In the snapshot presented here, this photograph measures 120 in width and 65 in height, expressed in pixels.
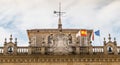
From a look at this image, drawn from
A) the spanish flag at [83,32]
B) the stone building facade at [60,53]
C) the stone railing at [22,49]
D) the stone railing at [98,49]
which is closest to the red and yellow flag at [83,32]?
the spanish flag at [83,32]

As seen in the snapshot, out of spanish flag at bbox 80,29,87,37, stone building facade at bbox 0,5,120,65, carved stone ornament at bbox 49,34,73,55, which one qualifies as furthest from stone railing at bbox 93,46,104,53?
carved stone ornament at bbox 49,34,73,55

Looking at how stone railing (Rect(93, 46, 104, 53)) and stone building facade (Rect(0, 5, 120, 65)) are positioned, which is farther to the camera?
stone railing (Rect(93, 46, 104, 53))

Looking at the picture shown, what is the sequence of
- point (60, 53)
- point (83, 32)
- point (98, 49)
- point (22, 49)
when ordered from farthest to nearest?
point (83, 32)
point (98, 49)
point (22, 49)
point (60, 53)

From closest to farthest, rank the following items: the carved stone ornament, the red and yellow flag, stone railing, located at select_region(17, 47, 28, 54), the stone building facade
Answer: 1. the stone building facade
2. the carved stone ornament
3. stone railing, located at select_region(17, 47, 28, 54)
4. the red and yellow flag

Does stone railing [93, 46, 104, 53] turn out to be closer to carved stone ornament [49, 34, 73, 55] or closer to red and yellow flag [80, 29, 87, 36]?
red and yellow flag [80, 29, 87, 36]

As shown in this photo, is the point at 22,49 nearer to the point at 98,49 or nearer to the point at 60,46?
the point at 60,46

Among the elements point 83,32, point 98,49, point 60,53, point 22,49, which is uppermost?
point 83,32

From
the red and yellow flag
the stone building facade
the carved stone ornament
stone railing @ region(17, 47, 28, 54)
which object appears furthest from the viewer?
the red and yellow flag

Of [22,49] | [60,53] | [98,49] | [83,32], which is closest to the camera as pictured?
[60,53]

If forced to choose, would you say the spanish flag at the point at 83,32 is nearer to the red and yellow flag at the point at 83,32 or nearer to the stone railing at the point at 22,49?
the red and yellow flag at the point at 83,32

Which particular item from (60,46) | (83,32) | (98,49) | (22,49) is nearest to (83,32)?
(83,32)

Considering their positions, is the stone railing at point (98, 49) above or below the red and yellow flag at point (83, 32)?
below

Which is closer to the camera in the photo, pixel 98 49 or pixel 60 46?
pixel 60 46

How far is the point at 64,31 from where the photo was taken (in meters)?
43.1
